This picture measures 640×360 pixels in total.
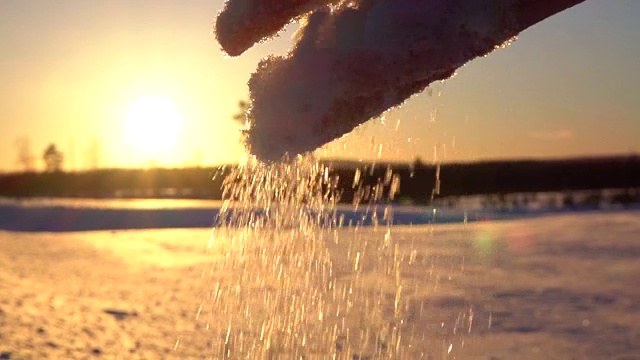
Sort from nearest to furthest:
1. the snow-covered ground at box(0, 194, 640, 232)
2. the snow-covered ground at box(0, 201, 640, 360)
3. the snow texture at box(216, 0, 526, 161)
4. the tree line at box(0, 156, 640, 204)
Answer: the snow texture at box(216, 0, 526, 161)
the snow-covered ground at box(0, 201, 640, 360)
the tree line at box(0, 156, 640, 204)
the snow-covered ground at box(0, 194, 640, 232)

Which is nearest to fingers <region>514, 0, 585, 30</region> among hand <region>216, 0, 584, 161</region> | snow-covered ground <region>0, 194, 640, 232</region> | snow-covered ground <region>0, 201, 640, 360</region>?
hand <region>216, 0, 584, 161</region>

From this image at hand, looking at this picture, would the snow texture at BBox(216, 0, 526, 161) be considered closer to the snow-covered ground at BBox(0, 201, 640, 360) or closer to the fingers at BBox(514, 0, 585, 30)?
the fingers at BBox(514, 0, 585, 30)

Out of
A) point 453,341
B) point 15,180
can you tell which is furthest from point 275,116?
point 15,180

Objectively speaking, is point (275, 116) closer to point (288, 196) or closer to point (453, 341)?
point (288, 196)

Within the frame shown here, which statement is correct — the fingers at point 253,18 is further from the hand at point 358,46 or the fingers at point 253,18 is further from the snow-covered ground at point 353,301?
the snow-covered ground at point 353,301

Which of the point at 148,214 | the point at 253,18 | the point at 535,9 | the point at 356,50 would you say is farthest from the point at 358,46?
the point at 148,214

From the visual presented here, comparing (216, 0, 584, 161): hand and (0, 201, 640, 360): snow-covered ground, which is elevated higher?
(216, 0, 584, 161): hand
